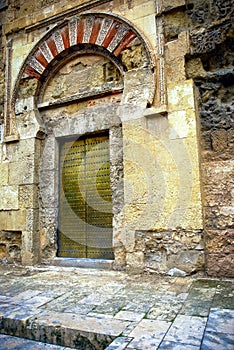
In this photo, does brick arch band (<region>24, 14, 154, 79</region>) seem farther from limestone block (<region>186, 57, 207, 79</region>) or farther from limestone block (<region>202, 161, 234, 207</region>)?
limestone block (<region>202, 161, 234, 207</region>)

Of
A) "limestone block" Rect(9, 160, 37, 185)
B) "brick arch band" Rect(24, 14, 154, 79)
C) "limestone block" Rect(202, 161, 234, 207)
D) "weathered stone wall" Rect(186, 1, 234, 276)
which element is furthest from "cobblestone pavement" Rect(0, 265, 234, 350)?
"brick arch band" Rect(24, 14, 154, 79)

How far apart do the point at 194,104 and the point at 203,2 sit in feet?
4.51

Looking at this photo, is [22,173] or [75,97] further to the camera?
[22,173]

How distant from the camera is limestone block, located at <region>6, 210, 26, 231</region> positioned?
4293mm

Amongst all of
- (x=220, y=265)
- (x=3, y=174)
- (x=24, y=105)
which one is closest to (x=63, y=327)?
(x=220, y=265)

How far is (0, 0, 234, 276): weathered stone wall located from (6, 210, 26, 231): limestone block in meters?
0.02

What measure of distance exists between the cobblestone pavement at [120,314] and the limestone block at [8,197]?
55.8 inches

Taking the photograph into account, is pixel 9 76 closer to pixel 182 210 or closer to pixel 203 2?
pixel 203 2

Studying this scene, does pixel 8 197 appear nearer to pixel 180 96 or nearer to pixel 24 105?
pixel 24 105

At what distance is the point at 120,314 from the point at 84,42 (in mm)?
3723

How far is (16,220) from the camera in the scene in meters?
4.35

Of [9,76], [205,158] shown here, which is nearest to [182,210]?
[205,158]

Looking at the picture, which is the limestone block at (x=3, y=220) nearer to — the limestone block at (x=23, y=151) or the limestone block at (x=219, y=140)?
the limestone block at (x=23, y=151)

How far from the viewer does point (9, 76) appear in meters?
4.77
